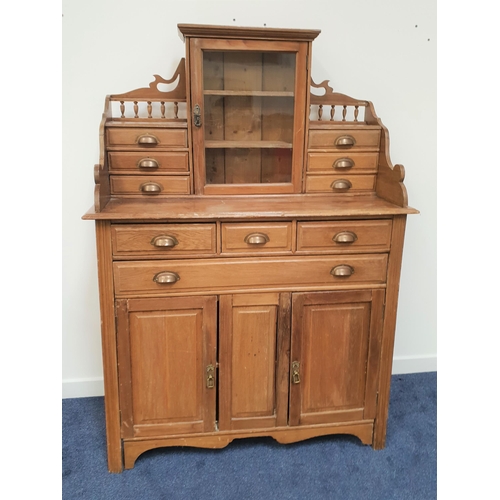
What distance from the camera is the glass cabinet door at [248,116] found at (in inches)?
69.1

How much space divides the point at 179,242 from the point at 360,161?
2.88 feet

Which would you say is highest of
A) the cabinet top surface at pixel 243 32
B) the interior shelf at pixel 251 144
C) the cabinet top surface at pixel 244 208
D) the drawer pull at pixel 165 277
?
the cabinet top surface at pixel 243 32

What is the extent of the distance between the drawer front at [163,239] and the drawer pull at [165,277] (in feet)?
0.22

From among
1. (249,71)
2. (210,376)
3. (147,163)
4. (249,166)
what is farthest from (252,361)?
(249,71)

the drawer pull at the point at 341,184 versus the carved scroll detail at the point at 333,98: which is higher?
the carved scroll detail at the point at 333,98

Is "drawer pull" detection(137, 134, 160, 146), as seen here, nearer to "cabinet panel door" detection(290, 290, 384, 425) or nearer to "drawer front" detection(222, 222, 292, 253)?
"drawer front" detection(222, 222, 292, 253)

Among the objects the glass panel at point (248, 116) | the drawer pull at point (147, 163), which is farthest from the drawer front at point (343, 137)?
the drawer pull at point (147, 163)

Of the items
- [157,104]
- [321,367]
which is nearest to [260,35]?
[157,104]

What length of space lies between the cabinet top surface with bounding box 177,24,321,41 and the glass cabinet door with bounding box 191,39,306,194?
0.09 ft

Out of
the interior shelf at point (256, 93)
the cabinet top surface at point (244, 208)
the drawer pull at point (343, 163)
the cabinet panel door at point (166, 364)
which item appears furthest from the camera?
the drawer pull at point (343, 163)

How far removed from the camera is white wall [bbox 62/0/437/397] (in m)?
1.94

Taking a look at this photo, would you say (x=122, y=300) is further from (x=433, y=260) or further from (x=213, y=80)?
(x=433, y=260)

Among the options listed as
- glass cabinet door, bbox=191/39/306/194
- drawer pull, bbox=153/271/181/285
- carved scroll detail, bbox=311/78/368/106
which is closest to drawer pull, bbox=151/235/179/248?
drawer pull, bbox=153/271/181/285

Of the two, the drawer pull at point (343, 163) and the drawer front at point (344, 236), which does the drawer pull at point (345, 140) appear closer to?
the drawer pull at point (343, 163)
